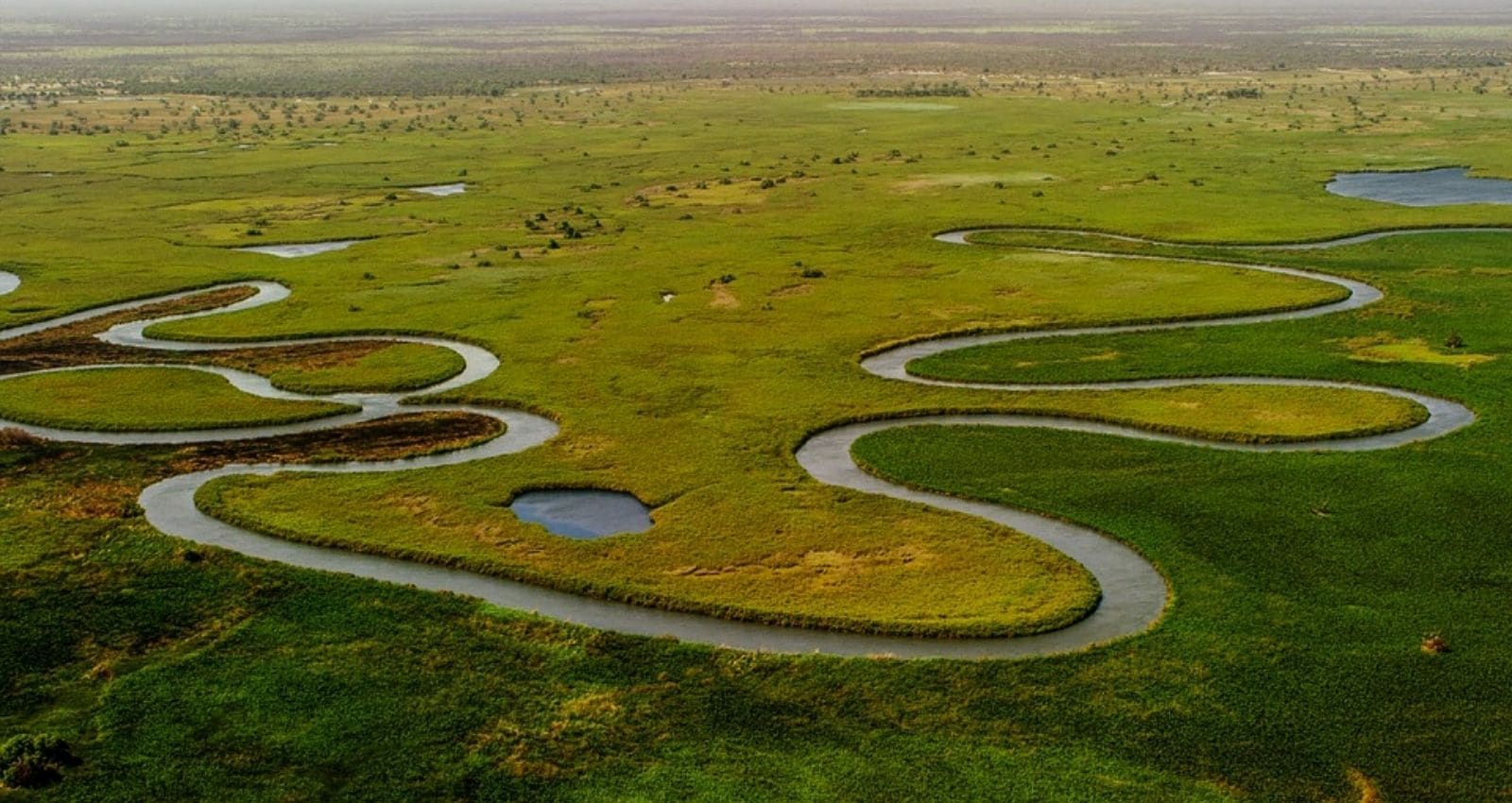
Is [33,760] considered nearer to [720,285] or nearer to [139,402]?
[139,402]

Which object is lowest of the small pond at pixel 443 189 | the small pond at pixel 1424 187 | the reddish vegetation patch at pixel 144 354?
the reddish vegetation patch at pixel 144 354

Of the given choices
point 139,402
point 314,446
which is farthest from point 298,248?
point 314,446

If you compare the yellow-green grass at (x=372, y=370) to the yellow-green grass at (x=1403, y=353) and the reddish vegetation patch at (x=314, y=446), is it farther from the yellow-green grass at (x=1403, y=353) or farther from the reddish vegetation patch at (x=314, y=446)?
the yellow-green grass at (x=1403, y=353)

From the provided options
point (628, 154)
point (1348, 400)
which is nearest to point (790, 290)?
point (1348, 400)

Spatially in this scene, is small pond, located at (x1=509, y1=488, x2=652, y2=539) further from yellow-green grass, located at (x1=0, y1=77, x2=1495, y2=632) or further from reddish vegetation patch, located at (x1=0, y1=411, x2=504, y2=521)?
reddish vegetation patch, located at (x1=0, y1=411, x2=504, y2=521)

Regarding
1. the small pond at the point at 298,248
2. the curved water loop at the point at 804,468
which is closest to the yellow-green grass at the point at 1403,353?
the curved water loop at the point at 804,468
